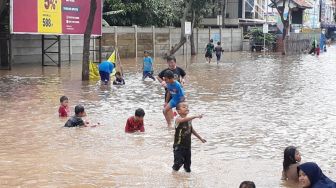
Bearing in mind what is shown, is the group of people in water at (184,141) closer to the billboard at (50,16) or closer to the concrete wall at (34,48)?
the billboard at (50,16)

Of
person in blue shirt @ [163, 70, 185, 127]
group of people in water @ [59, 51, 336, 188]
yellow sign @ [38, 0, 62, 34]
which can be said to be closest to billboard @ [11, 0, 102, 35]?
yellow sign @ [38, 0, 62, 34]

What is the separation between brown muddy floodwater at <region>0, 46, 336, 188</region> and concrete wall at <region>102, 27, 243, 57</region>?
57.8ft

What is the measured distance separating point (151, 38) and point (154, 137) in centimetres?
3134

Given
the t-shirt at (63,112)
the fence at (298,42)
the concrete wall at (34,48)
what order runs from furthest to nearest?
the fence at (298,42) → the concrete wall at (34,48) → the t-shirt at (63,112)

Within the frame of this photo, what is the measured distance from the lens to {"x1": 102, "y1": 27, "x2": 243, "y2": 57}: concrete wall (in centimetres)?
3781

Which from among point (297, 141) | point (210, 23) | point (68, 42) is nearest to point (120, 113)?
point (297, 141)

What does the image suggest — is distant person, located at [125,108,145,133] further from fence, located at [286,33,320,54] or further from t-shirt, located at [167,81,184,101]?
fence, located at [286,33,320,54]

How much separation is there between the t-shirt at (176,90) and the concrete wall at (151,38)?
24733mm

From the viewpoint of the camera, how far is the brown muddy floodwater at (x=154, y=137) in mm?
8086

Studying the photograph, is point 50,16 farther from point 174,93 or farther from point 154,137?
point 154,137

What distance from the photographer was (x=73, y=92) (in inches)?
715

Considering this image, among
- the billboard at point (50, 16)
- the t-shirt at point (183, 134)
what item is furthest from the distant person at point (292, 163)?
the billboard at point (50, 16)

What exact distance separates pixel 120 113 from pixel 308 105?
5.25 meters

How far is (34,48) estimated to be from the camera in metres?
31.9
